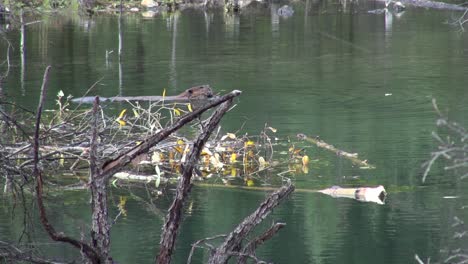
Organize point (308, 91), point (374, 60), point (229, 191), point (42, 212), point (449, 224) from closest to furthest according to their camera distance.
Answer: point (42, 212), point (449, 224), point (229, 191), point (308, 91), point (374, 60)

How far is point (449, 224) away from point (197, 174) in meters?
3.20

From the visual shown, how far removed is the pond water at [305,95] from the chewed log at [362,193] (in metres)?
0.11

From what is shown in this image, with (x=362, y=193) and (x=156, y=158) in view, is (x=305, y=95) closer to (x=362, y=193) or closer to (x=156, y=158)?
(x=156, y=158)

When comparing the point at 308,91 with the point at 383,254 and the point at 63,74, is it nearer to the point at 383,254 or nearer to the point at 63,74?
the point at 63,74

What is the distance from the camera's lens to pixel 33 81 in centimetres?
2073

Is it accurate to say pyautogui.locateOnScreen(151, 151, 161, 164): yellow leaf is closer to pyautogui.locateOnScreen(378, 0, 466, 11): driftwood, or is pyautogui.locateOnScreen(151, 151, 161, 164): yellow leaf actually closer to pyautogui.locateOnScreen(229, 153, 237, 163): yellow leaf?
pyautogui.locateOnScreen(229, 153, 237, 163): yellow leaf

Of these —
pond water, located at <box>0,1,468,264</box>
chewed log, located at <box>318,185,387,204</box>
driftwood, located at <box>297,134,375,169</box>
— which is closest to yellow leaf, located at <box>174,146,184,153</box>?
pond water, located at <box>0,1,468,264</box>

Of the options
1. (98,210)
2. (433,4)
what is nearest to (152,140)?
(98,210)

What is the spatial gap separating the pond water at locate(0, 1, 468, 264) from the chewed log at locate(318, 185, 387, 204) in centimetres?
11

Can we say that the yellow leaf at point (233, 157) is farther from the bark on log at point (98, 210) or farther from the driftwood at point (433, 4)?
the driftwood at point (433, 4)

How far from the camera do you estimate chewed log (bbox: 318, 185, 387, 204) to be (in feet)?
33.6

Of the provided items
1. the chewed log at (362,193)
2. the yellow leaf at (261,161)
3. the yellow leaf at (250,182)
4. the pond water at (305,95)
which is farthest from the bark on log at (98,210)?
the yellow leaf at (261,161)

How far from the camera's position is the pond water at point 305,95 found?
9.11 m

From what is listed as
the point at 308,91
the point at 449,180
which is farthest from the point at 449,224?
the point at 308,91
